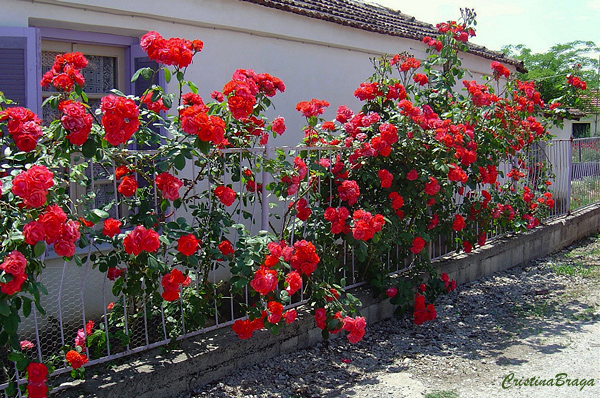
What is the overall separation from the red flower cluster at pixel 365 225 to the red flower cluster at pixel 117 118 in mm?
1998

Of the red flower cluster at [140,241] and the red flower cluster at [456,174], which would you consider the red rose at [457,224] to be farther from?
the red flower cluster at [140,241]

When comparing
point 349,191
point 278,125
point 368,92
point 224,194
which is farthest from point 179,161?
point 368,92

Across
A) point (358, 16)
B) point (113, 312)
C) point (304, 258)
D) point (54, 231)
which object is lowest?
point (113, 312)

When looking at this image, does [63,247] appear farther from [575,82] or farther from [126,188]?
[575,82]

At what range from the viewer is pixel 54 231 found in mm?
2686

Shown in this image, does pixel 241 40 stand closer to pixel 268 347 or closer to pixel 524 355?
pixel 268 347

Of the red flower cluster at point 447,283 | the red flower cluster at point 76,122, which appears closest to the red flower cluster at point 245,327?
the red flower cluster at point 76,122

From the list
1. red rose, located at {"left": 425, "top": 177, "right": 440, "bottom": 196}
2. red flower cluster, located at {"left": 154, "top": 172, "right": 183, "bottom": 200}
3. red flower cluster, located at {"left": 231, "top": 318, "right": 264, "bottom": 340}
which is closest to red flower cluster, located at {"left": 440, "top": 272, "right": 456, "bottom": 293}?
red rose, located at {"left": 425, "top": 177, "right": 440, "bottom": 196}

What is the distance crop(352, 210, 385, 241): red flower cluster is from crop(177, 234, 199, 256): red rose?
1.42m

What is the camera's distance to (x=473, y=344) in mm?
5043

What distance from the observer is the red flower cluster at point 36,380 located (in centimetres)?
296

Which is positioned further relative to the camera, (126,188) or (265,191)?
(265,191)

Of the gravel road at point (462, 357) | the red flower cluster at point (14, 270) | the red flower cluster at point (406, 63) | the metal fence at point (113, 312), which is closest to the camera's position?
the red flower cluster at point (14, 270)

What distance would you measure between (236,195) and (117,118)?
1251 mm
